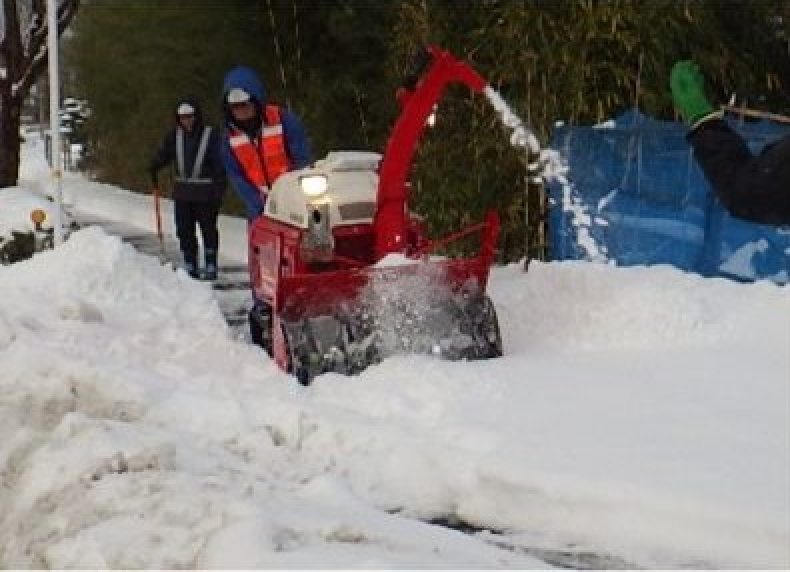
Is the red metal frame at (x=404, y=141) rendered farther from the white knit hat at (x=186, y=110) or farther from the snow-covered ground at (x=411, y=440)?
the white knit hat at (x=186, y=110)

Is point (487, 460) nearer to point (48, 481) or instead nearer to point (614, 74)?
point (48, 481)

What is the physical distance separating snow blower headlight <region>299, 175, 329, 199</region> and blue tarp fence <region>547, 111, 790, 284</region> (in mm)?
2022

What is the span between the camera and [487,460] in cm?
535

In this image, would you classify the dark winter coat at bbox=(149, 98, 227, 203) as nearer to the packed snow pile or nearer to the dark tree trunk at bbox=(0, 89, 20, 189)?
the packed snow pile

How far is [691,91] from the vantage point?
10.9 ft

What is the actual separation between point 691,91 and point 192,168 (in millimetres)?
8450

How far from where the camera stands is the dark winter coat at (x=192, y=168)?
11359 millimetres

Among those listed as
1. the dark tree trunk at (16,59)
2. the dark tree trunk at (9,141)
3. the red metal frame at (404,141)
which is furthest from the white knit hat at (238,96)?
the dark tree trunk at (9,141)

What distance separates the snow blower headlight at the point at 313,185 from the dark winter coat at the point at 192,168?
13.7 feet

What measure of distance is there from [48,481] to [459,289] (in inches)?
104

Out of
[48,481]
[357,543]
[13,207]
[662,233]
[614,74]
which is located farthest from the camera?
[13,207]

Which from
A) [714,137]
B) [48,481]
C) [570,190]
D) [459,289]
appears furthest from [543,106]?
[714,137]

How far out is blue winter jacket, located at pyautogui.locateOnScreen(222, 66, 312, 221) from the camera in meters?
8.31

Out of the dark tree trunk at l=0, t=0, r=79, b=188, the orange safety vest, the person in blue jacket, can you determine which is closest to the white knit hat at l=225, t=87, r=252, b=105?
the person in blue jacket
